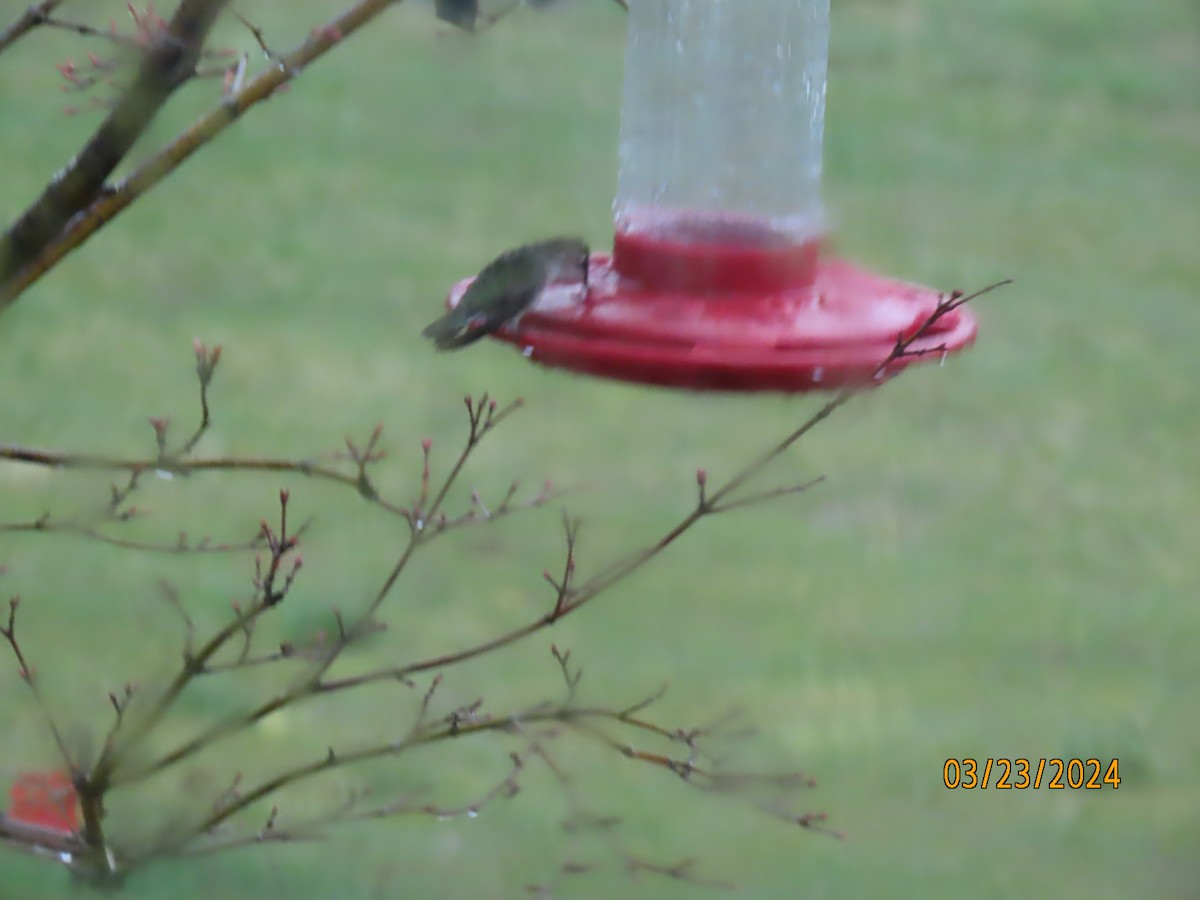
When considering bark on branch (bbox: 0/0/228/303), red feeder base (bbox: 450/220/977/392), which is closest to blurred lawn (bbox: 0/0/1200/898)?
red feeder base (bbox: 450/220/977/392)

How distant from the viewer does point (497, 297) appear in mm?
1667

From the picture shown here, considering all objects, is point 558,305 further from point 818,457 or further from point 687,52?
point 818,457

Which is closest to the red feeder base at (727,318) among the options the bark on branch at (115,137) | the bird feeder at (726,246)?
the bird feeder at (726,246)

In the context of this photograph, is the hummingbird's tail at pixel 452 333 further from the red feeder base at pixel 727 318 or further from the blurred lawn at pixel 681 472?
the blurred lawn at pixel 681 472

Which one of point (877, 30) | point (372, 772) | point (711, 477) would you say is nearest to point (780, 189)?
point (372, 772)

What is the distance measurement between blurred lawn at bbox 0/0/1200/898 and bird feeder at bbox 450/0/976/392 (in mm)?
99

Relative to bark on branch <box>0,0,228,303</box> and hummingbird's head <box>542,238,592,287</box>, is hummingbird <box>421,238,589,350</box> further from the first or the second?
bark on branch <box>0,0,228,303</box>

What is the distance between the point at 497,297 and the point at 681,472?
3646mm

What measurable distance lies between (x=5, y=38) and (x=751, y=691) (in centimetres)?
295

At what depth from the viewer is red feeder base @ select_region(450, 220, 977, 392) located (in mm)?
1527

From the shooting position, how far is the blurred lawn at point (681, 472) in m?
3.55

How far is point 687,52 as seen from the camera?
6.77ft

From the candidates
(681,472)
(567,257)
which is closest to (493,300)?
(567,257)

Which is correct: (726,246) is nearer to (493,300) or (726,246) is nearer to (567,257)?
(567,257)
